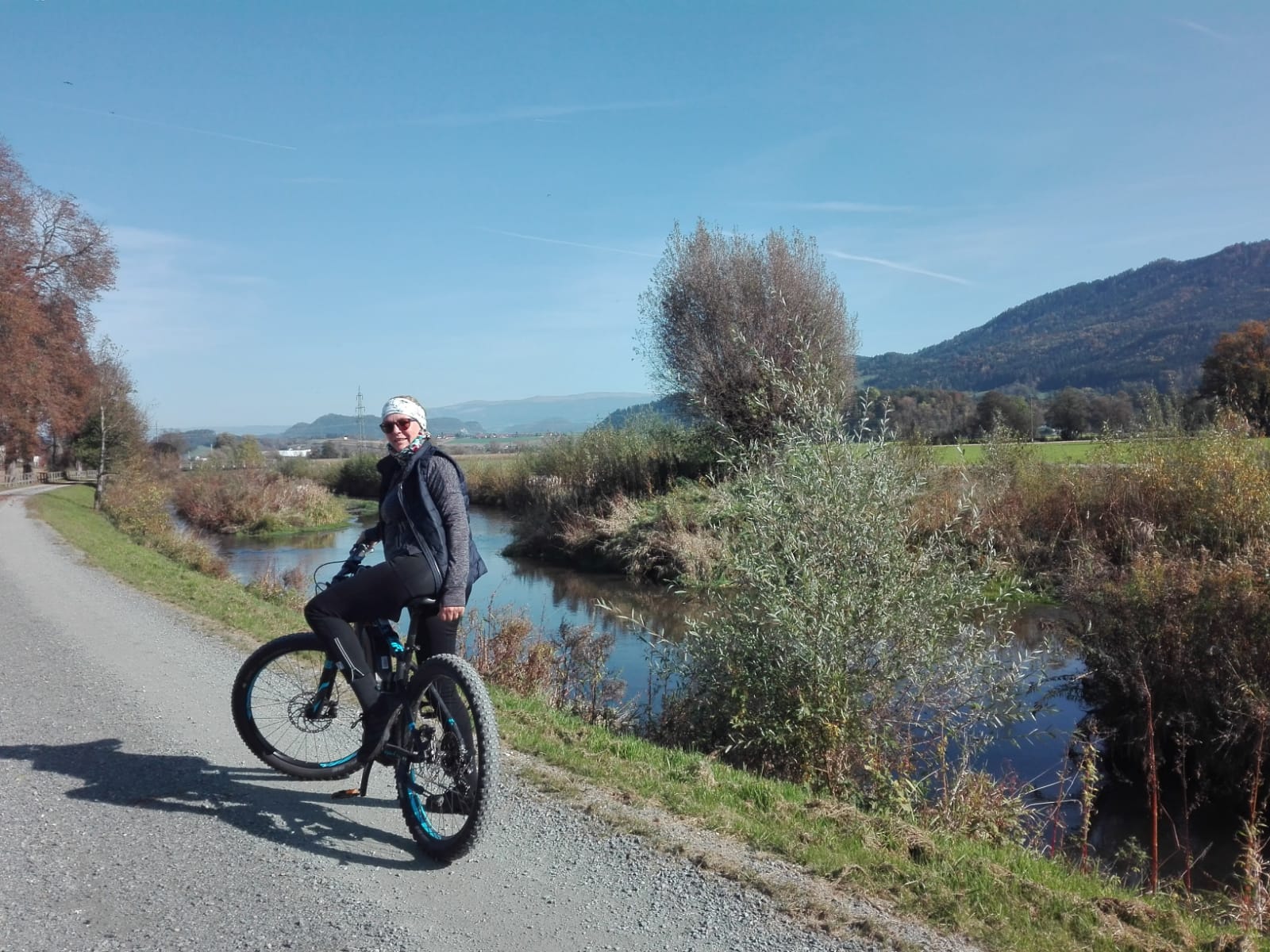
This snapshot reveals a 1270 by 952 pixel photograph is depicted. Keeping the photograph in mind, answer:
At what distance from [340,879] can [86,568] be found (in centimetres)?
1425

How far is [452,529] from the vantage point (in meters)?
4.57

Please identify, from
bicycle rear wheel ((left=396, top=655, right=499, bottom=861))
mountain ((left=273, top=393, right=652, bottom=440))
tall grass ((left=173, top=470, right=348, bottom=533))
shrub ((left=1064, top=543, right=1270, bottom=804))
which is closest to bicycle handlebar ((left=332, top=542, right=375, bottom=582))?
bicycle rear wheel ((left=396, top=655, right=499, bottom=861))

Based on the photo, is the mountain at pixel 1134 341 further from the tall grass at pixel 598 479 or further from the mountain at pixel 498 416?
the tall grass at pixel 598 479

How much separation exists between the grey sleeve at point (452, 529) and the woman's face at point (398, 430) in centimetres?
28

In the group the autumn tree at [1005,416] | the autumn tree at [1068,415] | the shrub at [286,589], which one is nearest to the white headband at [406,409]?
the shrub at [286,589]

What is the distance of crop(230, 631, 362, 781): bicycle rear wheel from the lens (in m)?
5.00

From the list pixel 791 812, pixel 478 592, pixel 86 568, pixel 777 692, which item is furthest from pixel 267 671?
pixel 478 592

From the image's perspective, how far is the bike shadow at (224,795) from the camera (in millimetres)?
4324

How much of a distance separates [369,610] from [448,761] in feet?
2.84

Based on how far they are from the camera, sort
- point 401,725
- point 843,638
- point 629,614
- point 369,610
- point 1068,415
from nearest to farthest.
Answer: point 401,725
point 369,610
point 843,638
point 629,614
point 1068,415

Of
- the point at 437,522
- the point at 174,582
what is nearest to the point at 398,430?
the point at 437,522

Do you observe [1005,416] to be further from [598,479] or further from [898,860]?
[898,860]

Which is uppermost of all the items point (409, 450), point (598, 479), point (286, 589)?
point (409, 450)

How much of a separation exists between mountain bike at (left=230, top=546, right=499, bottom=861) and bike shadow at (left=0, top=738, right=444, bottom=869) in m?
0.13
